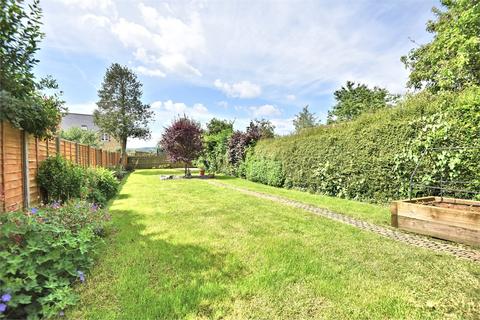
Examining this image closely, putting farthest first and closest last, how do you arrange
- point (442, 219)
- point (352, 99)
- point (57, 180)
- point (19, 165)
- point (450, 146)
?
1. point (352, 99)
2. point (57, 180)
3. point (450, 146)
4. point (19, 165)
5. point (442, 219)

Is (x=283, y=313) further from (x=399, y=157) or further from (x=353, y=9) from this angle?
(x=353, y=9)

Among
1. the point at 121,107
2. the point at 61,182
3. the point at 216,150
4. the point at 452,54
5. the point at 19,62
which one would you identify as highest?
the point at 121,107

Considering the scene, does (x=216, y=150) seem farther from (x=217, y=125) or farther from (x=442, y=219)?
(x=442, y=219)

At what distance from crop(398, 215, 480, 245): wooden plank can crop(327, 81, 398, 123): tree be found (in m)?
26.6

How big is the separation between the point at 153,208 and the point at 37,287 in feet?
14.6

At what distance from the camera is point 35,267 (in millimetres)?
2297

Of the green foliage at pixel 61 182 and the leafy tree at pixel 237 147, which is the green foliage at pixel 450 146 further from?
the leafy tree at pixel 237 147

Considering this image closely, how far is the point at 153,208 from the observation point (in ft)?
21.6

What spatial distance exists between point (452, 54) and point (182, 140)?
14.2 m

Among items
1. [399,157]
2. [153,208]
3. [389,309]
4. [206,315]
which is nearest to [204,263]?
[206,315]

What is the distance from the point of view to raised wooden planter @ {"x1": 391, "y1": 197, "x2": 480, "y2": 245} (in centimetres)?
372

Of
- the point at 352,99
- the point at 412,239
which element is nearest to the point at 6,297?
the point at 412,239

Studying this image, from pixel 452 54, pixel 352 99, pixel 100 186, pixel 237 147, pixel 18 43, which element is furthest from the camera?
pixel 352 99

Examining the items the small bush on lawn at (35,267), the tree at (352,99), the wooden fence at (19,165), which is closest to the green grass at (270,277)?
the small bush on lawn at (35,267)
